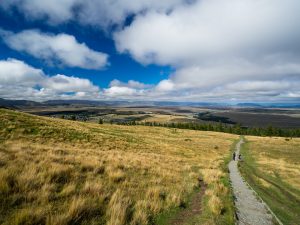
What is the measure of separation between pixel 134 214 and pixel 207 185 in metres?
9.86

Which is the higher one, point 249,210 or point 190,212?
point 190,212

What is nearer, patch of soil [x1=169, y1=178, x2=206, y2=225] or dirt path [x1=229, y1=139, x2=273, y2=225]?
patch of soil [x1=169, y1=178, x2=206, y2=225]

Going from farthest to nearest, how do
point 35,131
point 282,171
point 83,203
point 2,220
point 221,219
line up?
1. point 35,131
2. point 282,171
3. point 221,219
4. point 83,203
5. point 2,220

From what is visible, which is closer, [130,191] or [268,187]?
[130,191]

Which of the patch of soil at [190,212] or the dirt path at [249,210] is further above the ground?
the patch of soil at [190,212]

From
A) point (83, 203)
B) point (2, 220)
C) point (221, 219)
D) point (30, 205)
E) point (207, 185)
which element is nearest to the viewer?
point (2, 220)

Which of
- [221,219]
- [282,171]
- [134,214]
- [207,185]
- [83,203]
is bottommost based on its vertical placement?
[282,171]

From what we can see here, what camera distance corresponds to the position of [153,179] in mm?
14516

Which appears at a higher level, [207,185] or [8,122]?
[8,122]

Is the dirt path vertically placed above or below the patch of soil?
below

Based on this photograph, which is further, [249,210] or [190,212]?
[249,210]

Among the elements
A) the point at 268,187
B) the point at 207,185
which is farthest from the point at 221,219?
the point at 268,187

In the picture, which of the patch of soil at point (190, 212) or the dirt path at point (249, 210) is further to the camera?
the dirt path at point (249, 210)

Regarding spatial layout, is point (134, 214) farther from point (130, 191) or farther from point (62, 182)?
point (62, 182)
